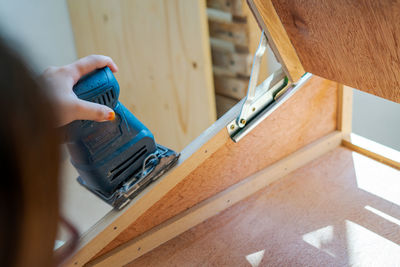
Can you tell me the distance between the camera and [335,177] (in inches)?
45.3

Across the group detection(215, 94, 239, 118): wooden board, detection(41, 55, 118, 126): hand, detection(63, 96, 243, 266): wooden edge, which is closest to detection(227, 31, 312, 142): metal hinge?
detection(63, 96, 243, 266): wooden edge

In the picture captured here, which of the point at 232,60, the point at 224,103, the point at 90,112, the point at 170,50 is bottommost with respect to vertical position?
the point at 224,103

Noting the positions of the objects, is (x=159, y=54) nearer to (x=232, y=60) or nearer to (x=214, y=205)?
(x=232, y=60)

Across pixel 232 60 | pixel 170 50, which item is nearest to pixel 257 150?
pixel 170 50

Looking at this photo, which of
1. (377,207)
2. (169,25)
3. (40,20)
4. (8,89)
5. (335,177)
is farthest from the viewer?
(40,20)

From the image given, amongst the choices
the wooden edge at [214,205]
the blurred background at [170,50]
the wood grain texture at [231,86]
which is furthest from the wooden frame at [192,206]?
the wood grain texture at [231,86]

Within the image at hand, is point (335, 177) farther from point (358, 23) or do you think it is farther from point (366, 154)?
point (358, 23)

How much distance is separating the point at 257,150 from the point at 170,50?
0.92 m

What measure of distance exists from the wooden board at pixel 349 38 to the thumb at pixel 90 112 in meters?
0.35

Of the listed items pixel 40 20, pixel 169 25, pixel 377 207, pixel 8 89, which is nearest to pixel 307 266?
pixel 377 207

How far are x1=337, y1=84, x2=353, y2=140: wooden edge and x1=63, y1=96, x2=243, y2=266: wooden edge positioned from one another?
344 millimetres

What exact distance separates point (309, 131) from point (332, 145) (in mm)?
90

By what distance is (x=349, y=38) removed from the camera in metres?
0.81

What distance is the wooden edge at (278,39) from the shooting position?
2.93 feet
